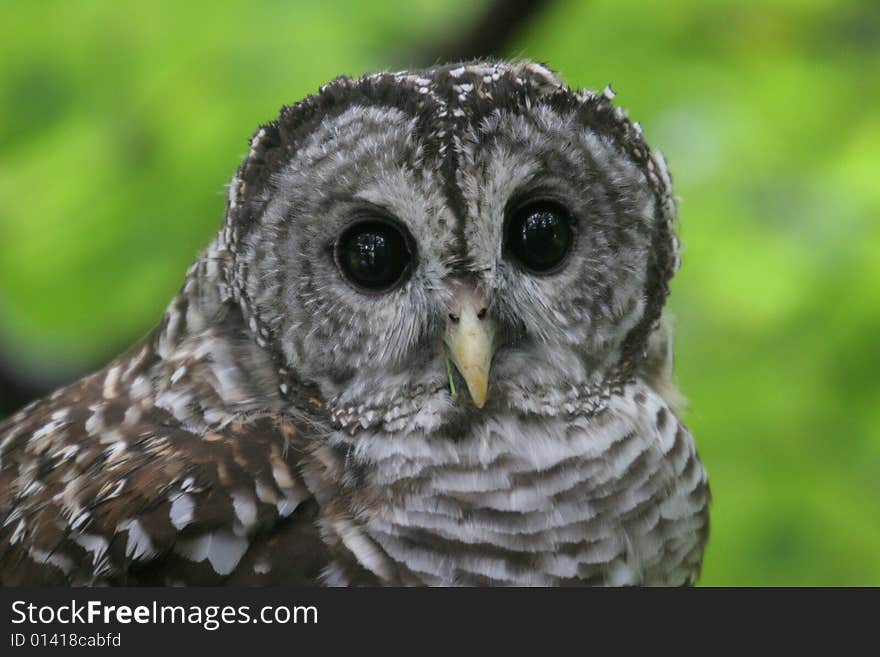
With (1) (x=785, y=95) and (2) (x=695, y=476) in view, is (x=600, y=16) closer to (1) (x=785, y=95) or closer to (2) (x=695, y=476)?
(1) (x=785, y=95)

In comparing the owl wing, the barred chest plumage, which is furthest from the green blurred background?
the owl wing

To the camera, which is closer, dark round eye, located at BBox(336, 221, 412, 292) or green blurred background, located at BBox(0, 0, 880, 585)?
dark round eye, located at BBox(336, 221, 412, 292)

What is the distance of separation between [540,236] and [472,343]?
31 cm

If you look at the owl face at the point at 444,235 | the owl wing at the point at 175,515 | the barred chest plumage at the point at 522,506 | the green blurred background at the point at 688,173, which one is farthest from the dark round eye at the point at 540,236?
the green blurred background at the point at 688,173

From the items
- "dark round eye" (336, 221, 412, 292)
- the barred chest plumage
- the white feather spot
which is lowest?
the white feather spot

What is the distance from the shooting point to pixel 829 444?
455 centimetres

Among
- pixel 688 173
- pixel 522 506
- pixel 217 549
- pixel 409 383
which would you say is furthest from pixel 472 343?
pixel 688 173

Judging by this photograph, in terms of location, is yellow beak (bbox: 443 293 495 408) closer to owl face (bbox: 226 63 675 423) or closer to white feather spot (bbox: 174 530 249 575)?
owl face (bbox: 226 63 675 423)

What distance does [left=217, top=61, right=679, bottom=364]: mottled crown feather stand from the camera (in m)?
2.76

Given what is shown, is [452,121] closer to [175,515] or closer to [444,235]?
[444,235]

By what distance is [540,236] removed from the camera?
2.85 meters

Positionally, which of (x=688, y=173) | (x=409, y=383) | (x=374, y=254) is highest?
(x=688, y=173)

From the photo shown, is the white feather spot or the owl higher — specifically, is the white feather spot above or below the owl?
below

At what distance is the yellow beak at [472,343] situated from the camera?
2.70 m
